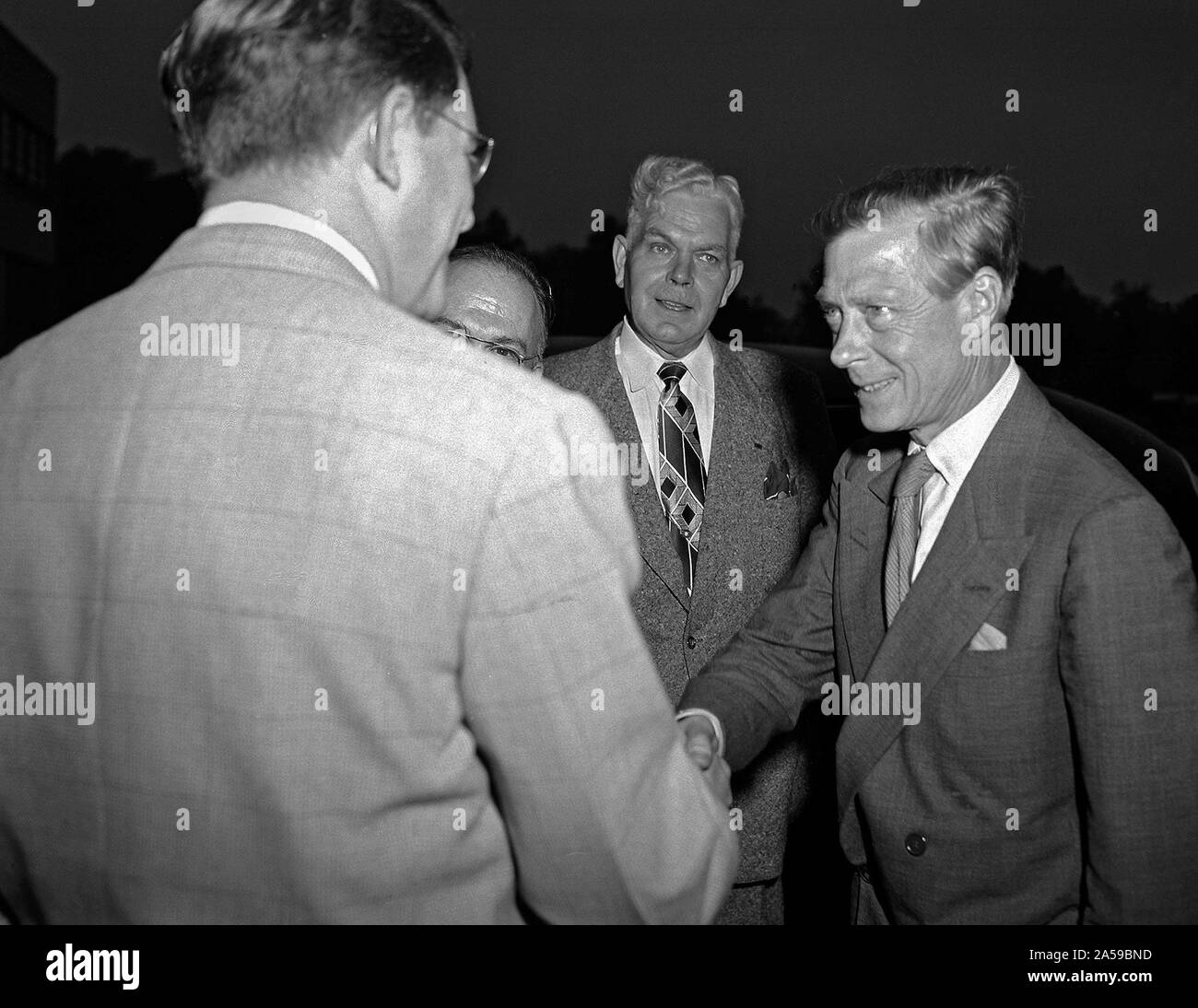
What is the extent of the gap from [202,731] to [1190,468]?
304 cm

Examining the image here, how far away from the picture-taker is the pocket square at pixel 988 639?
1653 millimetres

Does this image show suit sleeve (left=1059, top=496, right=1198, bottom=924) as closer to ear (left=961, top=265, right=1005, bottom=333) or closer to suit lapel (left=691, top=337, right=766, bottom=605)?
ear (left=961, top=265, right=1005, bottom=333)

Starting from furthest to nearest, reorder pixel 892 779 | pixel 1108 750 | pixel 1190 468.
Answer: pixel 1190 468 → pixel 892 779 → pixel 1108 750

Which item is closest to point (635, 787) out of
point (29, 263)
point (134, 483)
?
point (134, 483)

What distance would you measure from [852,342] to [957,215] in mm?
275

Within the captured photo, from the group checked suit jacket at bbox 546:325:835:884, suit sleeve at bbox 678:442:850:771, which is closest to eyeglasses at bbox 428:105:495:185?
suit sleeve at bbox 678:442:850:771

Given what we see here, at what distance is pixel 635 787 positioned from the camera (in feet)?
3.57

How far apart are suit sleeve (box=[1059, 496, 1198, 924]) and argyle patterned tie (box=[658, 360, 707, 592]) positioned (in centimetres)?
153

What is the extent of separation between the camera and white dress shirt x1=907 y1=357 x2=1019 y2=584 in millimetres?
1812

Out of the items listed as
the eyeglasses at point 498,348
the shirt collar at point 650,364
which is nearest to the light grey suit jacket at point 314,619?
the eyeglasses at point 498,348

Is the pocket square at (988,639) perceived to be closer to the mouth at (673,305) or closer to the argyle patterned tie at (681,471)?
the argyle patterned tie at (681,471)
